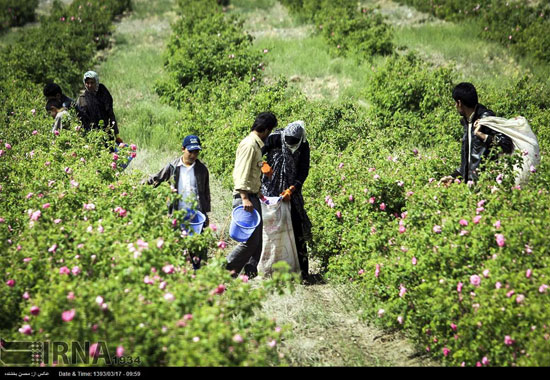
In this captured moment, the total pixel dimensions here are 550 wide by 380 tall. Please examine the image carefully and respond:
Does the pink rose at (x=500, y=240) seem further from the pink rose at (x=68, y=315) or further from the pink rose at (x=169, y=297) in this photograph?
the pink rose at (x=68, y=315)

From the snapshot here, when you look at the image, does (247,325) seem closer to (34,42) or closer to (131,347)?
(131,347)

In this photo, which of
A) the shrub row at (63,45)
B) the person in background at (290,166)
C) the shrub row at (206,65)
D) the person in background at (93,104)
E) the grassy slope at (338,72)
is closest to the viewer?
the grassy slope at (338,72)

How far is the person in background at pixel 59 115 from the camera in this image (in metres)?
6.84

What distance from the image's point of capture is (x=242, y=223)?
212 inches

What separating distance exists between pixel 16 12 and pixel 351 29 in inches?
443

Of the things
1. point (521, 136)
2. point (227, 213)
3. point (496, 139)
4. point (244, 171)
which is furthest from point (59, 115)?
point (521, 136)

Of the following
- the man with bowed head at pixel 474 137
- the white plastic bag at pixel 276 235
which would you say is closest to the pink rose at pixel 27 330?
the white plastic bag at pixel 276 235

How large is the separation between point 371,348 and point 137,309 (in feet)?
7.01

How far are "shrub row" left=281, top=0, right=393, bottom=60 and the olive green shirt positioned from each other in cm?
755

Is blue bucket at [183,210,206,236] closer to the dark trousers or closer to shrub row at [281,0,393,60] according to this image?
the dark trousers

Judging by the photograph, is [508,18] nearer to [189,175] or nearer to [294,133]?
[294,133]

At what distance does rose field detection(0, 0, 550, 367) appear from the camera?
3.25m

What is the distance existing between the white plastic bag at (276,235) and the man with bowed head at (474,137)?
1.51m

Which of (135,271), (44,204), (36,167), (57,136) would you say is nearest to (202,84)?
(57,136)
